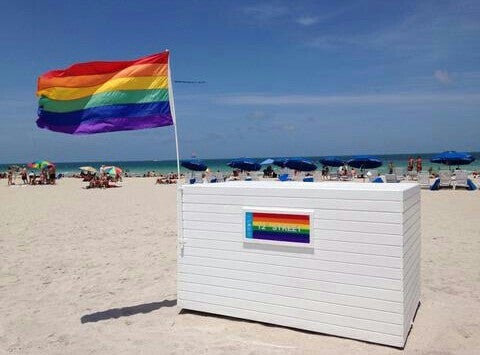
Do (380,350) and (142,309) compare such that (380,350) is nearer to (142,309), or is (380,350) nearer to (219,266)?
(219,266)

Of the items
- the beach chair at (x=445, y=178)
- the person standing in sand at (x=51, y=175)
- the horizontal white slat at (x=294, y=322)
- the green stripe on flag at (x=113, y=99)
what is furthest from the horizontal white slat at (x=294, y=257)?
the person standing in sand at (x=51, y=175)

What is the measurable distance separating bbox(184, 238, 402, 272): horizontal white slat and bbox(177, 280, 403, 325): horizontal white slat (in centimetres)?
37

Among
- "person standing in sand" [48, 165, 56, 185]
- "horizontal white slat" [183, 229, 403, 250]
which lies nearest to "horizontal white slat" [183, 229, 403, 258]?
"horizontal white slat" [183, 229, 403, 250]

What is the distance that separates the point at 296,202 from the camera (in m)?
4.36

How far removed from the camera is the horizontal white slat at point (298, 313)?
4008 mm

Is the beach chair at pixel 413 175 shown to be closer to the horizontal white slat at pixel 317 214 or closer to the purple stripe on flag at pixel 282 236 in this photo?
the horizontal white slat at pixel 317 214

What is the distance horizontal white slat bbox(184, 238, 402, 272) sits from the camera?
3955 millimetres

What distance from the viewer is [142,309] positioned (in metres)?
5.32

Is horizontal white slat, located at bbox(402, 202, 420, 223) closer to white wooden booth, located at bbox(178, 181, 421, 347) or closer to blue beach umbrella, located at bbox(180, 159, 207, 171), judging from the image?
white wooden booth, located at bbox(178, 181, 421, 347)

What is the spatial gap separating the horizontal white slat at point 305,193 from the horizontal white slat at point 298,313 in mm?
1226

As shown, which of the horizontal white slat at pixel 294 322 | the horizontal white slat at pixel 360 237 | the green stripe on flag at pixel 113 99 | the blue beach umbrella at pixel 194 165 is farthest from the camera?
the blue beach umbrella at pixel 194 165

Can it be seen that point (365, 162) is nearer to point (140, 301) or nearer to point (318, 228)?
point (140, 301)

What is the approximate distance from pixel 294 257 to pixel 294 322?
2.35 feet

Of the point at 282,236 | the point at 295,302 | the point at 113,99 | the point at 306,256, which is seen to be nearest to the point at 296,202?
the point at 282,236
